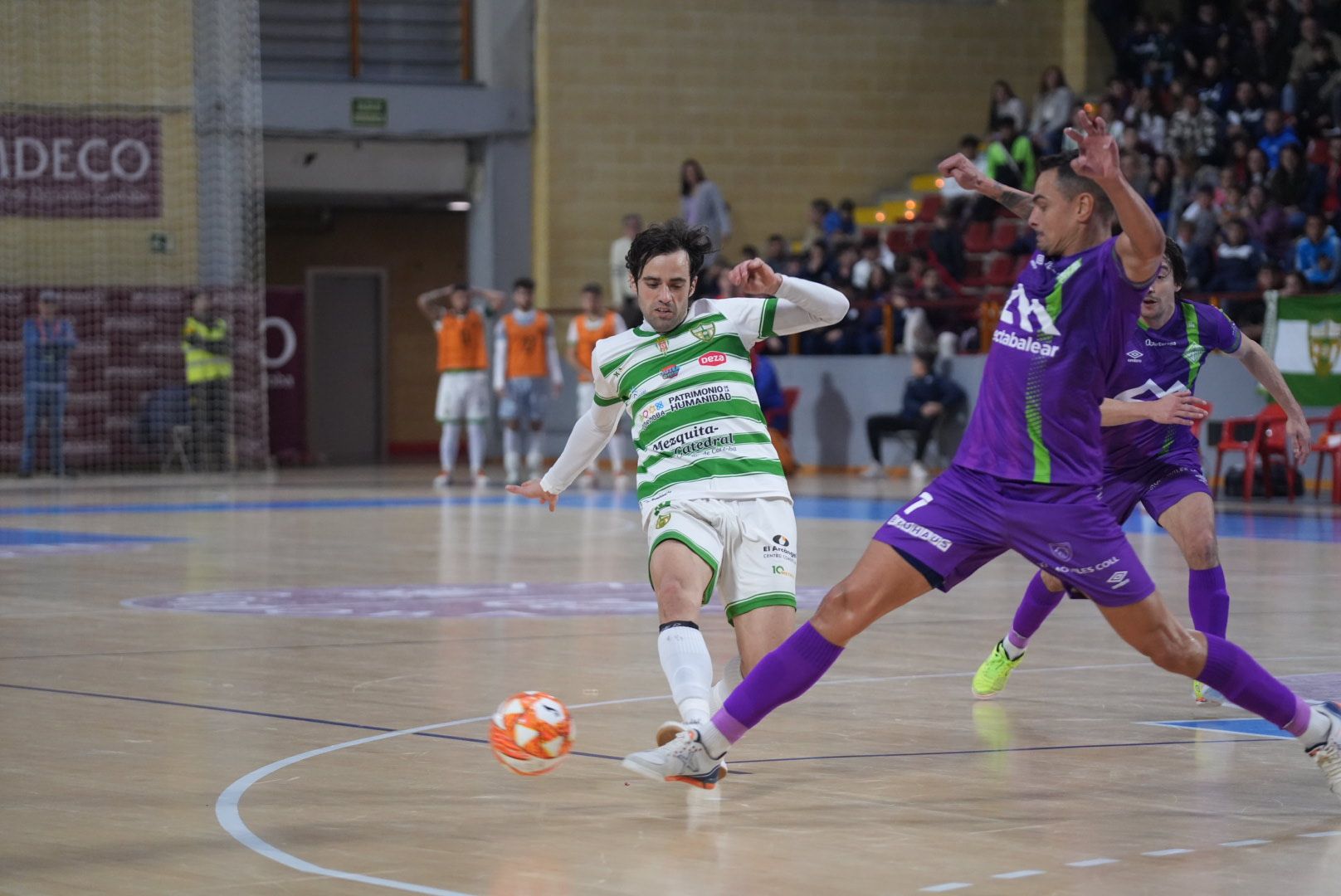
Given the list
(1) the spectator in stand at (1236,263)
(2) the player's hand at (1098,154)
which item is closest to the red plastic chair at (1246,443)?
(1) the spectator in stand at (1236,263)

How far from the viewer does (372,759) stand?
6.39m

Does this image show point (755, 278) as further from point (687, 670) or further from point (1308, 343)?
point (1308, 343)

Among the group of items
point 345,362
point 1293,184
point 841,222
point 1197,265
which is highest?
point 1293,184

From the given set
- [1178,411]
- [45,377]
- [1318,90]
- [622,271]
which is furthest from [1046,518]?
[45,377]

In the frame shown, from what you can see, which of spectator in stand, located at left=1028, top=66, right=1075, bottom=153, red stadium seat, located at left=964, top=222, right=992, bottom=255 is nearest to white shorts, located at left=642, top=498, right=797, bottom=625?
red stadium seat, located at left=964, top=222, right=992, bottom=255

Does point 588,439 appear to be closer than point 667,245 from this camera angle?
No

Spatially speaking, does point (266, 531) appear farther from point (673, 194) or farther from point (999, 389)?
point (673, 194)

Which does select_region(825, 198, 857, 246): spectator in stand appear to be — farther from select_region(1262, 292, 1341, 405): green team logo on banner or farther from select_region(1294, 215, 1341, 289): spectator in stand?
select_region(1262, 292, 1341, 405): green team logo on banner

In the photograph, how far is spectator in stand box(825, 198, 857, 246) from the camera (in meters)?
28.6

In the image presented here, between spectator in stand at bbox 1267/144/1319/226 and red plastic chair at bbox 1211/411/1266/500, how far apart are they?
11.3 ft

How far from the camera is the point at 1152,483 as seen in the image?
25.8 ft

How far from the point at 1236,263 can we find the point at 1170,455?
14.6 m

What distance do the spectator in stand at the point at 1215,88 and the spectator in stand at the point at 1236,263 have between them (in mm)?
4120

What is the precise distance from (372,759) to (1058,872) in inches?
99.1
